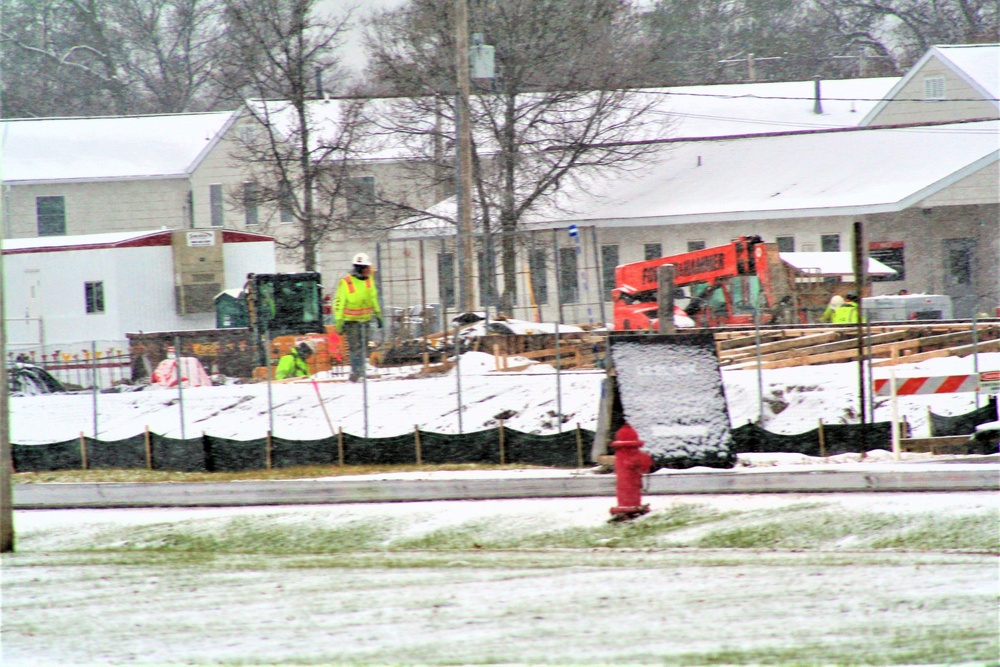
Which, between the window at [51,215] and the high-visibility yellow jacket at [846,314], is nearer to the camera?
the high-visibility yellow jacket at [846,314]

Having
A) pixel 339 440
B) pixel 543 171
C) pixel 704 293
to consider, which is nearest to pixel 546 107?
pixel 543 171

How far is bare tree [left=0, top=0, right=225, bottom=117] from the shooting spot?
2061 inches

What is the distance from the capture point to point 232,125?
4588 cm

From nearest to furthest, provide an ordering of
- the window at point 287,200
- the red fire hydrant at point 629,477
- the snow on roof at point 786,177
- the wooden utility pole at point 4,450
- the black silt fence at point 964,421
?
1. the wooden utility pole at point 4,450
2. the red fire hydrant at point 629,477
3. the black silt fence at point 964,421
4. the snow on roof at point 786,177
5. the window at point 287,200

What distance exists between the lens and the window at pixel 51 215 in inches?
1834

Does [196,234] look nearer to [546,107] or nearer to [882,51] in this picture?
[546,107]

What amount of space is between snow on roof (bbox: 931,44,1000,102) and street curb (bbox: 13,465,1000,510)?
99.7ft

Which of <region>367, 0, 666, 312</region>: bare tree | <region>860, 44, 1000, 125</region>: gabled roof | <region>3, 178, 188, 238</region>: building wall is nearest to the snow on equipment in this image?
<region>367, 0, 666, 312</region>: bare tree

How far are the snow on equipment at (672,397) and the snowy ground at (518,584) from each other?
3.05 ft

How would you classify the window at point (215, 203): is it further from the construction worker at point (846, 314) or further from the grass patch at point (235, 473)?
the grass patch at point (235, 473)

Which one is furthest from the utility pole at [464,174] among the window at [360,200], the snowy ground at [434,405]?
the window at [360,200]

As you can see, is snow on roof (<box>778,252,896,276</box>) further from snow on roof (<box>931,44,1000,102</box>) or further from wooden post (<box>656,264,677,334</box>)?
wooden post (<box>656,264,677,334</box>)

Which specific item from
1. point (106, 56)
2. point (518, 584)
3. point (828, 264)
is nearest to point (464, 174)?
point (828, 264)

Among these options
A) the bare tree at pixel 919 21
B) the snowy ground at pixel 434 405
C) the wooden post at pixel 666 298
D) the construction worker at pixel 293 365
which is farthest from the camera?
the bare tree at pixel 919 21
